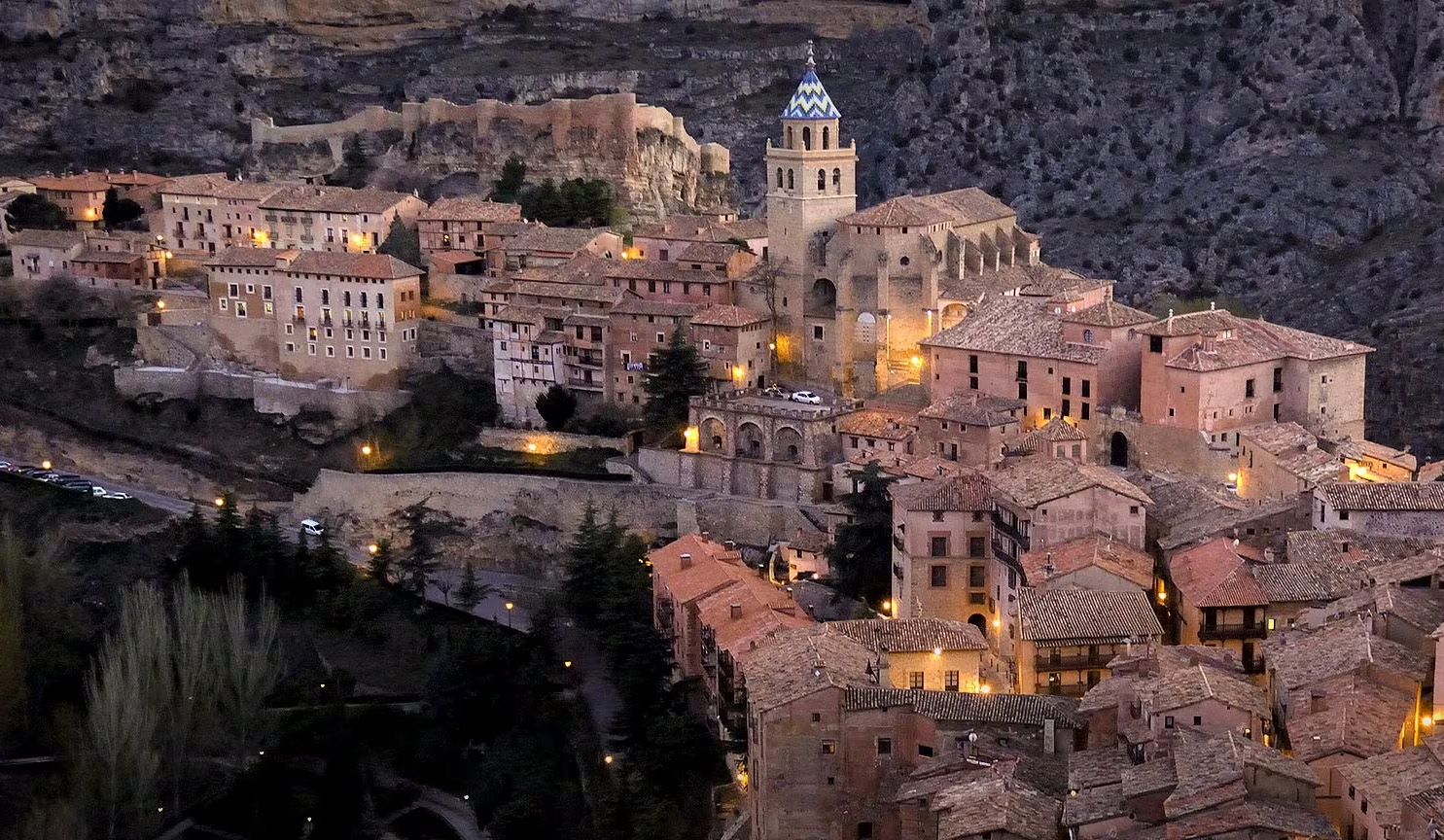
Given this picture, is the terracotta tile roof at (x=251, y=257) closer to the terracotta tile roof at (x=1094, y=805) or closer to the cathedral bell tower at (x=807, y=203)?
the cathedral bell tower at (x=807, y=203)

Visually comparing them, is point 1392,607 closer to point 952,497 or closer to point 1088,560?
point 1088,560

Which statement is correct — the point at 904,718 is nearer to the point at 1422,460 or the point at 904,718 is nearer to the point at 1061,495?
the point at 1061,495

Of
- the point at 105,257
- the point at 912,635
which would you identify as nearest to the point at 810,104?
the point at 912,635

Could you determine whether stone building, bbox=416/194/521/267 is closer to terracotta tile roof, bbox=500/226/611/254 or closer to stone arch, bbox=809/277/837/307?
terracotta tile roof, bbox=500/226/611/254

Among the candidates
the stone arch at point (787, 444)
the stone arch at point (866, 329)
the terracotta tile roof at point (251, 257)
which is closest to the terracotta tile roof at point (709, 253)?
the stone arch at point (866, 329)

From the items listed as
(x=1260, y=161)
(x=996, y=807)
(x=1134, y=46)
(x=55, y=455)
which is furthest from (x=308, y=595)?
(x=1134, y=46)

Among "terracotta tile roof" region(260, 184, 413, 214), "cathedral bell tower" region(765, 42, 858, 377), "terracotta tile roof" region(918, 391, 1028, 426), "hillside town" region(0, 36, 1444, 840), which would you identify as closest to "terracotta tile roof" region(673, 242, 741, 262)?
"hillside town" region(0, 36, 1444, 840)
